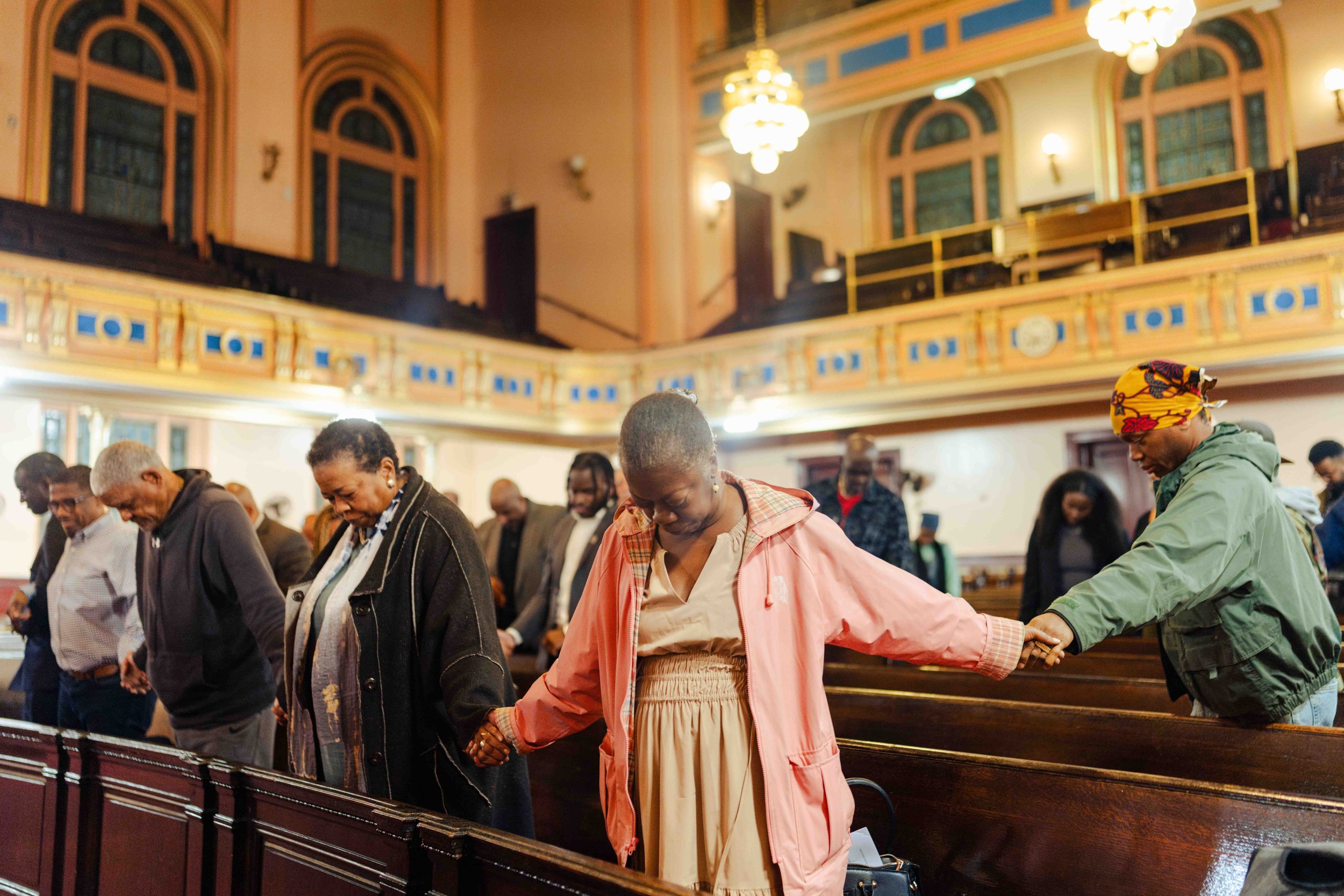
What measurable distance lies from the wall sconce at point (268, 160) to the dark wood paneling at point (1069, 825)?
39.9ft

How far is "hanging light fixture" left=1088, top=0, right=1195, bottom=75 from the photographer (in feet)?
22.5

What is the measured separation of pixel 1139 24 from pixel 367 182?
10.4m

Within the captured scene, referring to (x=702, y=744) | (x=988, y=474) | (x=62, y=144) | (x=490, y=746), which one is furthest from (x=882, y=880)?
(x=62, y=144)

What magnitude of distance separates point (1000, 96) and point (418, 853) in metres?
14.2

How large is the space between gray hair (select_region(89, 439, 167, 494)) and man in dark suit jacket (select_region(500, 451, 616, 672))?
1.72 m

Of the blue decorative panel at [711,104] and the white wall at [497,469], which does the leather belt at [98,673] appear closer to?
the white wall at [497,469]

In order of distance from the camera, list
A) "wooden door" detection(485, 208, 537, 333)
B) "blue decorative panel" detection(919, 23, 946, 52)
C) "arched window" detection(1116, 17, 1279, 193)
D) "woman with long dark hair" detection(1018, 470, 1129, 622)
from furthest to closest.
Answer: "wooden door" detection(485, 208, 537, 333), "arched window" detection(1116, 17, 1279, 193), "blue decorative panel" detection(919, 23, 946, 52), "woman with long dark hair" detection(1018, 470, 1129, 622)

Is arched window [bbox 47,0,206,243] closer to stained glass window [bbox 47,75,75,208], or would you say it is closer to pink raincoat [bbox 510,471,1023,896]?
stained glass window [bbox 47,75,75,208]

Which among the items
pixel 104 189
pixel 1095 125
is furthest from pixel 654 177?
pixel 104 189

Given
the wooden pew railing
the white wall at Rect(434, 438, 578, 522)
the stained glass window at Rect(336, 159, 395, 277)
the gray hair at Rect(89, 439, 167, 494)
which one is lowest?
the wooden pew railing

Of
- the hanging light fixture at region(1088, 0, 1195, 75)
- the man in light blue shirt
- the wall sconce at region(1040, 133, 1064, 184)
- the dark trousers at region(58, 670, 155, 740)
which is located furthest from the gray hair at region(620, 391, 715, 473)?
the wall sconce at region(1040, 133, 1064, 184)

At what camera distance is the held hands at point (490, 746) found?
2148 millimetres

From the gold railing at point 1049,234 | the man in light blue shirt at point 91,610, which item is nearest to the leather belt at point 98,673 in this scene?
the man in light blue shirt at point 91,610

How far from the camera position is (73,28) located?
12.1 m
